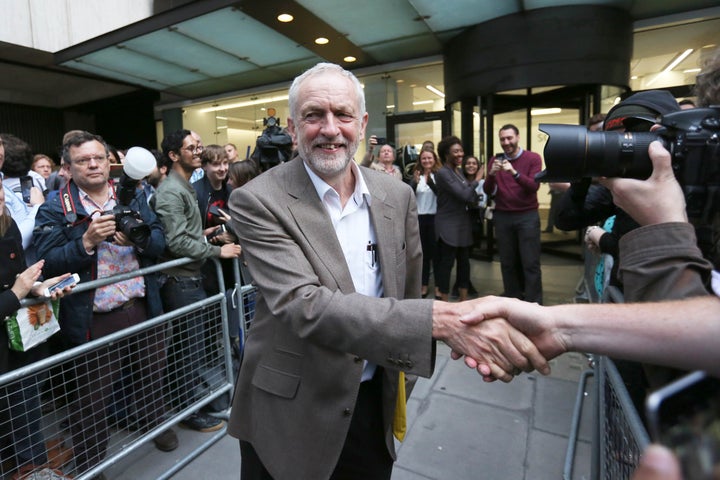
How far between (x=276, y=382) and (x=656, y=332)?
3.62 ft

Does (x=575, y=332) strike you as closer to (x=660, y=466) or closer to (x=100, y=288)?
(x=660, y=466)

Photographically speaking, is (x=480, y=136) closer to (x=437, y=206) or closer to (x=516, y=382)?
(x=437, y=206)

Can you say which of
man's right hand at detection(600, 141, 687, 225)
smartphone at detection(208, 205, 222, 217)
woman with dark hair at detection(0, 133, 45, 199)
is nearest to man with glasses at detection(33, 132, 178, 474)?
smartphone at detection(208, 205, 222, 217)

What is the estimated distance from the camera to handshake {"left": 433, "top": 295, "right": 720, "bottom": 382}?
2.90 ft

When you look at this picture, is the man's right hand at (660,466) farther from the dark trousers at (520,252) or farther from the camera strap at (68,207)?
the dark trousers at (520,252)

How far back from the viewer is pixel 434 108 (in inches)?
336

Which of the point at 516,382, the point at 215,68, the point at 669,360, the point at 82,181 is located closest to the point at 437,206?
the point at 516,382

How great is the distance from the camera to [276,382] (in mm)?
1498

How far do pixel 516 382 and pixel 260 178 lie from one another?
2.88 m

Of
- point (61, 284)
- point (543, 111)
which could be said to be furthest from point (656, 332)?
A: point (543, 111)

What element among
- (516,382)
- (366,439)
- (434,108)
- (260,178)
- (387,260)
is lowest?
(516,382)

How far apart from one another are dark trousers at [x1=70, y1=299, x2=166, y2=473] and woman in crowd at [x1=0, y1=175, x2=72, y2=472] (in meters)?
0.12

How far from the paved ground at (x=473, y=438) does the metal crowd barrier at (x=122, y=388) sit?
168 millimetres

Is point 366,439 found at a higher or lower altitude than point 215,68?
lower
